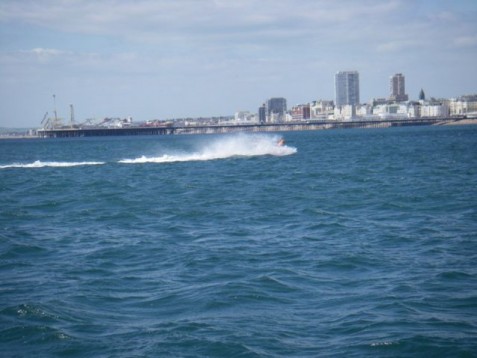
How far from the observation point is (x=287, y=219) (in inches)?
1128

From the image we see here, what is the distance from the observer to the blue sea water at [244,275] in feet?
45.1

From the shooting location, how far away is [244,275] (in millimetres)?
18641

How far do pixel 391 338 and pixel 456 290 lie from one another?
396cm

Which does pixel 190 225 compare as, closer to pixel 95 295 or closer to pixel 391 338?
pixel 95 295

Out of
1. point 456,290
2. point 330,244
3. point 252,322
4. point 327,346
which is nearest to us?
point 327,346

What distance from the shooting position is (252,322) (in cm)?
1482

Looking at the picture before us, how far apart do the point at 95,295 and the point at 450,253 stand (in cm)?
1112

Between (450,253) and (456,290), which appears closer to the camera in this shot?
(456,290)

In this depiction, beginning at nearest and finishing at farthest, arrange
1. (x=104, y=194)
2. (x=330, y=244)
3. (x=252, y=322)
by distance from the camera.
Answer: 1. (x=252, y=322)
2. (x=330, y=244)
3. (x=104, y=194)

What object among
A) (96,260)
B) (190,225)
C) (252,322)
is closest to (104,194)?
(190,225)

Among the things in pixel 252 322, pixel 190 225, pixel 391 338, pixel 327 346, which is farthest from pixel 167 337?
pixel 190 225

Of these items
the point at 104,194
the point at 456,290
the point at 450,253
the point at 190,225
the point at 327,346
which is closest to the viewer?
the point at 327,346

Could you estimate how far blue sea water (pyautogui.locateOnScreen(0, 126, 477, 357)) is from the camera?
45.1ft

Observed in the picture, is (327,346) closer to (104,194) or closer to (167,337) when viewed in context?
(167,337)
